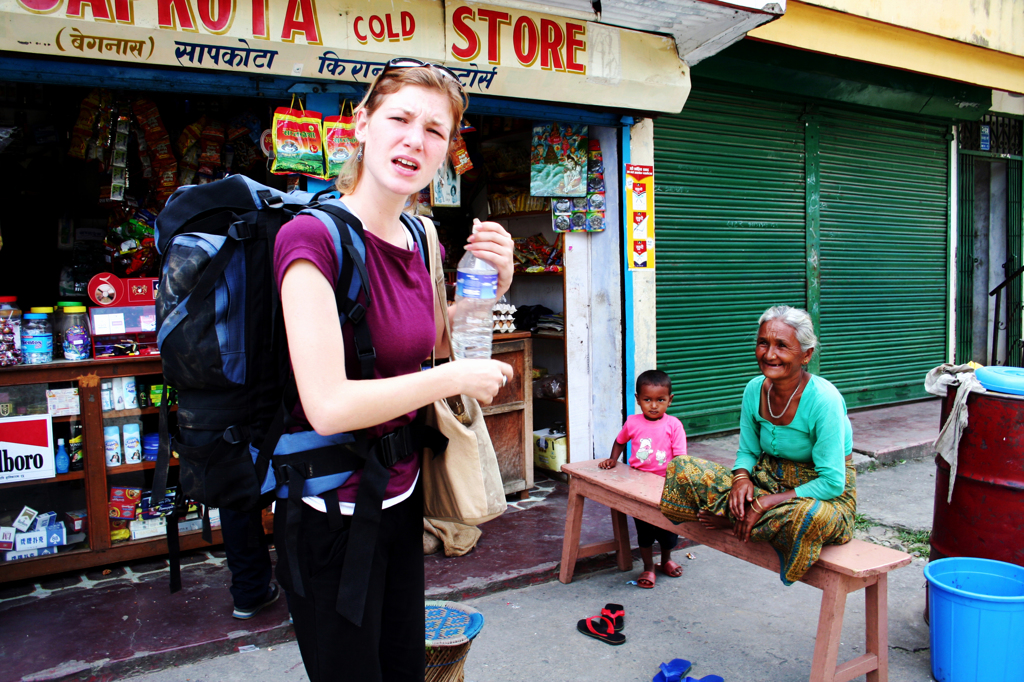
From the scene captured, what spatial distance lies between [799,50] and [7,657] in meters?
7.16

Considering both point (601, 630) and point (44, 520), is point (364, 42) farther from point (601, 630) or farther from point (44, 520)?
point (601, 630)

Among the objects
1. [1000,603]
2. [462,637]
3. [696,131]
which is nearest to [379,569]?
[462,637]

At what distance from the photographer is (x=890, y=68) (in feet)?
23.2

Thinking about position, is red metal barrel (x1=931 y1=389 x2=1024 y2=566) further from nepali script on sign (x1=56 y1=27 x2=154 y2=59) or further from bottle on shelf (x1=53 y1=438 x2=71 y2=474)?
bottle on shelf (x1=53 y1=438 x2=71 y2=474)

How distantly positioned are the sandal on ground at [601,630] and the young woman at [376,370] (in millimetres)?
1845

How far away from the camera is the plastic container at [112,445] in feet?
12.7

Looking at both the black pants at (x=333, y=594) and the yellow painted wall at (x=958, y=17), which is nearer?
the black pants at (x=333, y=594)

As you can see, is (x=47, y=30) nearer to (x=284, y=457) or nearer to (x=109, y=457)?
(x=109, y=457)

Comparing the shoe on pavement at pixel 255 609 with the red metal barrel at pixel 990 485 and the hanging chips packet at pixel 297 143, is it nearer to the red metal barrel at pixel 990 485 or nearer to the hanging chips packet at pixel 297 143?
the hanging chips packet at pixel 297 143

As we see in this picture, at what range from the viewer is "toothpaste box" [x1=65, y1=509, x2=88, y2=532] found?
3.85 m

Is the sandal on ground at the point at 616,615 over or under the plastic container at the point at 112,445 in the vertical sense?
under

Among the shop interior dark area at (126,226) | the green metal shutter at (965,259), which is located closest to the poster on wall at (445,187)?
the shop interior dark area at (126,226)

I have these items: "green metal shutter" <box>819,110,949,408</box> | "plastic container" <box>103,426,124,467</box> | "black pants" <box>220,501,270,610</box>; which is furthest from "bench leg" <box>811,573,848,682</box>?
"green metal shutter" <box>819,110,949,408</box>

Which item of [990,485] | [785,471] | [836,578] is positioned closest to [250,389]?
[836,578]
